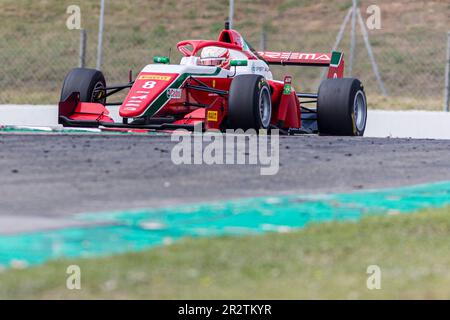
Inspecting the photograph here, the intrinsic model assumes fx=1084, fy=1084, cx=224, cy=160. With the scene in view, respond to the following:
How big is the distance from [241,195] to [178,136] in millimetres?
4215

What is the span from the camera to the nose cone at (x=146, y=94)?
1249cm

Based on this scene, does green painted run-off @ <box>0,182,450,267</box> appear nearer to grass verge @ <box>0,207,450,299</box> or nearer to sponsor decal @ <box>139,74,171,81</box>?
grass verge @ <box>0,207,450,299</box>

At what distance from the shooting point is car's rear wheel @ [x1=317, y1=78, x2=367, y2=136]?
13609 millimetres

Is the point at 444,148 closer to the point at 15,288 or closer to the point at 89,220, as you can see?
the point at 89,220

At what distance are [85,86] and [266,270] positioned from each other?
8869 mm

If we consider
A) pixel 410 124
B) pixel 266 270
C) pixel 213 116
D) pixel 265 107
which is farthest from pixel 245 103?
pixel 266 270

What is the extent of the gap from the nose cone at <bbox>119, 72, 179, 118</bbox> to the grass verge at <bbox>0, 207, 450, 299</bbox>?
20.9 feet

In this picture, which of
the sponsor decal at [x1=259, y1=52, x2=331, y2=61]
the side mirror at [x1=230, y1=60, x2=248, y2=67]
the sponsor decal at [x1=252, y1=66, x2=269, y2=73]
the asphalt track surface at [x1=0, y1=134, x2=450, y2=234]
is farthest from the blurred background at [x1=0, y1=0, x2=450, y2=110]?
the asphalt track surface at [x1=0, y1=134, x2=450, y2=234]

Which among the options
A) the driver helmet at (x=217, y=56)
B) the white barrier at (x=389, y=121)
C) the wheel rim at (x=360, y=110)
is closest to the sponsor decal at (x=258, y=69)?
the driver helmet at (x=217, y=56)

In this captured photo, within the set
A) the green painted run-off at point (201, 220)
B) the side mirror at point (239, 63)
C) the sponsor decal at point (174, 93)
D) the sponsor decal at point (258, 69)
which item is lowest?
the green painted run-off at point (201, 220)

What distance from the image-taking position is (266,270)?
522 centimetres

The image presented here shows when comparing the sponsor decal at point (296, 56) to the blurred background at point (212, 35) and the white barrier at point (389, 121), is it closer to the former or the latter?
the white barrier at point (389, 121)
